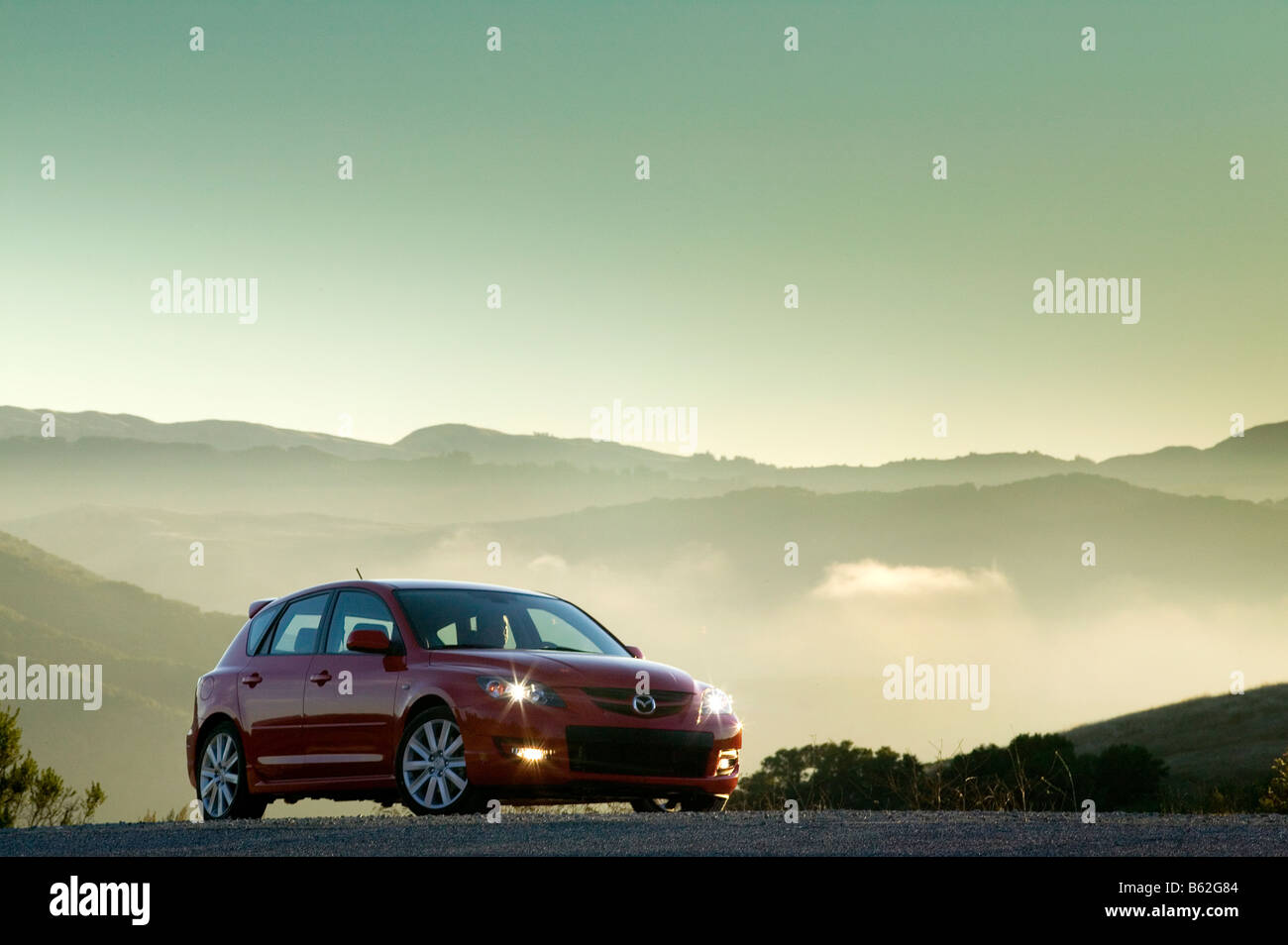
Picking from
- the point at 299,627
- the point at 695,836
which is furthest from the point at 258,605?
the point at 695,836

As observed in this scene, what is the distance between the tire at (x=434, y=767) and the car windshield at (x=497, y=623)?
25.5 inches

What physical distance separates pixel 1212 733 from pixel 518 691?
10080 cm

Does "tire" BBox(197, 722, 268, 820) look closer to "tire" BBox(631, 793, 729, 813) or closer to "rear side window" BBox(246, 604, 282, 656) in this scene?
"rear side window" BBox(246, 604, 282, 656)

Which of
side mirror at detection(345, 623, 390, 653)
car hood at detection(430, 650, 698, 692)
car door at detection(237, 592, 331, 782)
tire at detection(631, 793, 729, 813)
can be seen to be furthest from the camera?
car door at detection(237, 592, 331, 782)

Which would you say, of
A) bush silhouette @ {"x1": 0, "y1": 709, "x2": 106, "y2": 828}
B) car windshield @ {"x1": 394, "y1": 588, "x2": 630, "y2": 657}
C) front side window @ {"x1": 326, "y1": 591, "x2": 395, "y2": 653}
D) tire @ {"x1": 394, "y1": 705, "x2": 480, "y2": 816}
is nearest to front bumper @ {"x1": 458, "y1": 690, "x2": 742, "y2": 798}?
tire @ {"x1": 394, "y1": 705, "x2": 480, "y2": 816}

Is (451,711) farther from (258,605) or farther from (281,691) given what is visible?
(258,605)

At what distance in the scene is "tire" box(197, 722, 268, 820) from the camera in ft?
43.2

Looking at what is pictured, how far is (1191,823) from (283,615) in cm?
732

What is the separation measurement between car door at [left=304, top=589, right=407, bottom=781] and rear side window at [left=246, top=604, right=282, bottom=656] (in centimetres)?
97

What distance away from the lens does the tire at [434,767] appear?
11.4 m

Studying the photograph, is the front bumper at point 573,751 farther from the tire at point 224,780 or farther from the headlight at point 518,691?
the tire at point 224,780

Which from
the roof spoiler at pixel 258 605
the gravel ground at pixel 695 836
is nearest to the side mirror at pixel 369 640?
the gravel ground at pixel 695 836

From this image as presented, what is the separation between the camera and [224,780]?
13.4m
